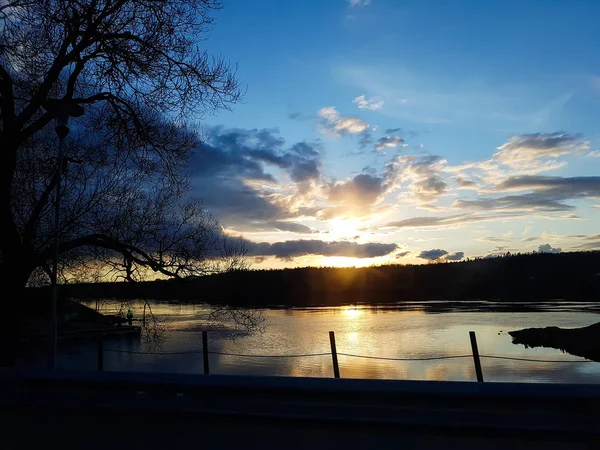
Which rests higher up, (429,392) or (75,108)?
(75,108)

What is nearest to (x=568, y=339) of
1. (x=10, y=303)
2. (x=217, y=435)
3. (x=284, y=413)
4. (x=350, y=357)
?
(x=350, y=357)

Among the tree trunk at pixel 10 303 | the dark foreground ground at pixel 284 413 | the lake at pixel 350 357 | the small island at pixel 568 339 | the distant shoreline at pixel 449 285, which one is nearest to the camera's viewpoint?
the dark foreground ground at pixel 284 413

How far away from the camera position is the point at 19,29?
1129 cm

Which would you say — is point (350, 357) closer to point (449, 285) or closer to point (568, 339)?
point (568, 339)

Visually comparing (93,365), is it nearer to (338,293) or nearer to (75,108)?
(75,108)

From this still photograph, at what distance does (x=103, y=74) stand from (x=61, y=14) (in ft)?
4.88

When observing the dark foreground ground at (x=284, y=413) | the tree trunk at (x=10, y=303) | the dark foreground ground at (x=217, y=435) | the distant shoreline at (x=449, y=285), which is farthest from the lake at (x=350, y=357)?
the distant shoreline at (x=449, y=285)

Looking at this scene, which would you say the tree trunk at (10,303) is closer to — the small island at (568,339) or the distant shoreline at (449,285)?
the small island at (568,339)

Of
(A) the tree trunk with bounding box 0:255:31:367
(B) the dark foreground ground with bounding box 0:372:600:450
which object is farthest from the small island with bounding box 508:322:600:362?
(B) the dark foreground ground with bounding box 0:372:600:450

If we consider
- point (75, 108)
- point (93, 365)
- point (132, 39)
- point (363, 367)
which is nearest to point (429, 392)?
point (75, 108)

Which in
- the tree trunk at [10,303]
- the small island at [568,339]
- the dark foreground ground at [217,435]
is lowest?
the small island at [568,339]

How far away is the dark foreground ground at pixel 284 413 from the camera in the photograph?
4.67 metres

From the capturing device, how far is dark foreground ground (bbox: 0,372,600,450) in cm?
467

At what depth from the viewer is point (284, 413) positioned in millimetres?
5367
